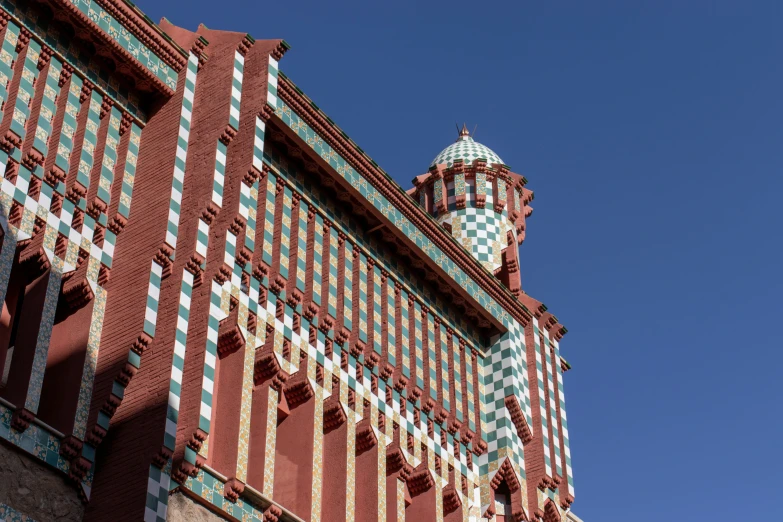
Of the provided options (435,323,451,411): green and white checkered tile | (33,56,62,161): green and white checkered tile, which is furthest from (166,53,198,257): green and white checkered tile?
(435,323,451,411): green and white checkered tile

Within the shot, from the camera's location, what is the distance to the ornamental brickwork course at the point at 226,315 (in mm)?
11641

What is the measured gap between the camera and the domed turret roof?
20.3m

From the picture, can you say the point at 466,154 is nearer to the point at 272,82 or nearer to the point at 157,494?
the point at 272,82

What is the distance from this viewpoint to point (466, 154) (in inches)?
805

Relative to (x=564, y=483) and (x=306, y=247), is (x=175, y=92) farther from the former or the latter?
(x=564, y=483)

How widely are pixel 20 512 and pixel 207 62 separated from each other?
18.4ft

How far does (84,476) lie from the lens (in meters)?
11.3

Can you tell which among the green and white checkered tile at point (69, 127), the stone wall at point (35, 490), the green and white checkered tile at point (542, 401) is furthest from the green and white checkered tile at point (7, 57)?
the green and white checkered tile at point (542, 401)

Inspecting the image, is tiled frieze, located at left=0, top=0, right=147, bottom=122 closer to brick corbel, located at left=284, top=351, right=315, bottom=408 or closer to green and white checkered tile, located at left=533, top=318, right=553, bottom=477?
brick corbel, located at left=284, top=351, right=315, bottom=408

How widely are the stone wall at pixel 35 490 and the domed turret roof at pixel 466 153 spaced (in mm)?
10004

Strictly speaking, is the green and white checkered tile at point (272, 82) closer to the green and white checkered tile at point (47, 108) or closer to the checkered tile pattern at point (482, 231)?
the green and white checkered tile at point (47, 108)

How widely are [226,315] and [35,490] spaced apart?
10.0 ft

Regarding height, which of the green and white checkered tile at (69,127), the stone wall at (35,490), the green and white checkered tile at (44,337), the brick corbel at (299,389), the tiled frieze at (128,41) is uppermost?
the tiled frieze at (128,41)

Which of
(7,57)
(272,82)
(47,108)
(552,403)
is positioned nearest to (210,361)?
(47,108)
